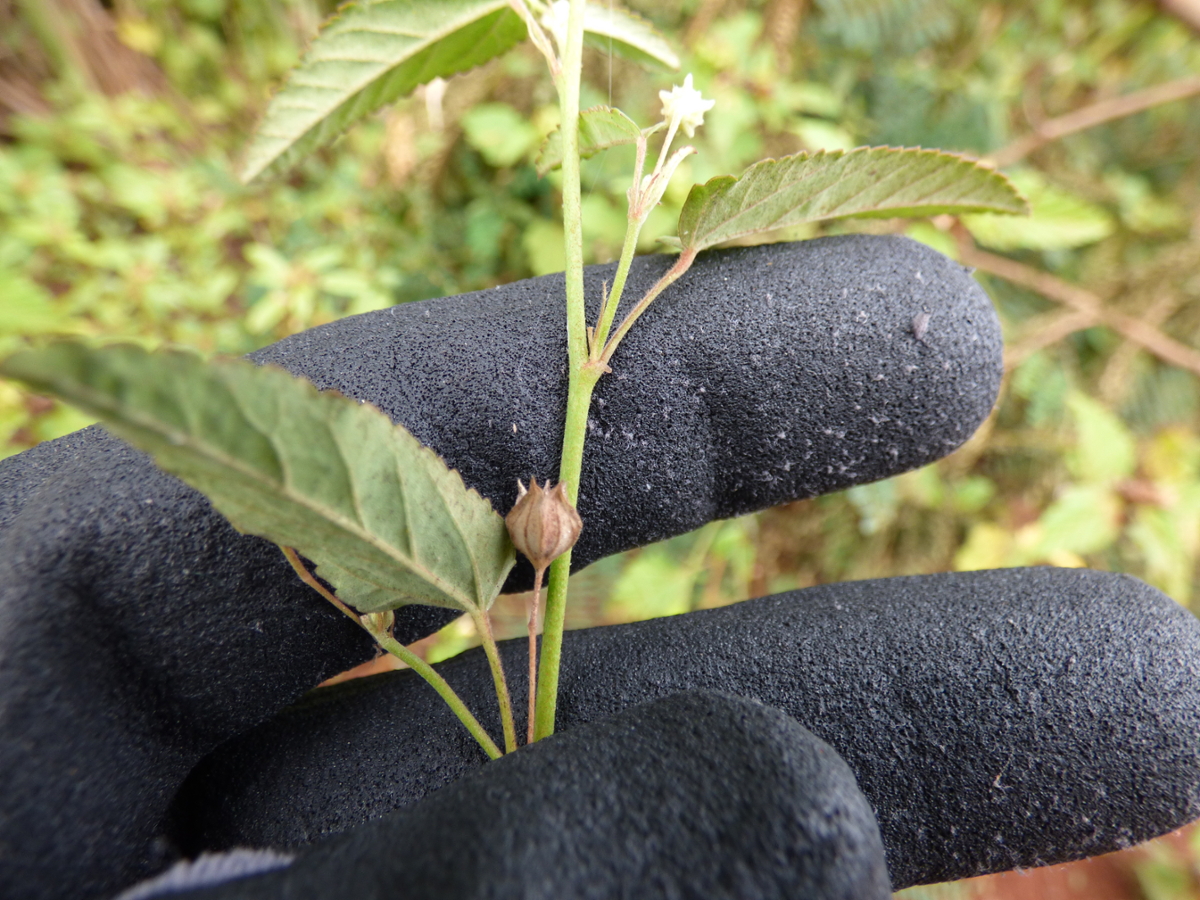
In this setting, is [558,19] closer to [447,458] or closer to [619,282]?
[619,282]

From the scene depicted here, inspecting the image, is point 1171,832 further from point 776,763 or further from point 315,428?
point 315,428

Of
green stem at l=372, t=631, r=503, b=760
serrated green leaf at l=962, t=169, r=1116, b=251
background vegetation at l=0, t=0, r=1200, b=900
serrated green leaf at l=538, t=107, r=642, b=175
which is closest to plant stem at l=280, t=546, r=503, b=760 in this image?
green stem at l=372, t=631, r=503, b=760

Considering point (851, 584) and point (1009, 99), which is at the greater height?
point (1009, 99)

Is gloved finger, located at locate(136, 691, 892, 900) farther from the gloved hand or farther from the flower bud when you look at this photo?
the flower bud

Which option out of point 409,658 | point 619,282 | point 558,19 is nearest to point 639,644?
point 409,658

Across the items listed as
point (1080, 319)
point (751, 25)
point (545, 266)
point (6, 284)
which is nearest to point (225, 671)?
point (545, 266)

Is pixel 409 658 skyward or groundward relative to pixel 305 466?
groundward
